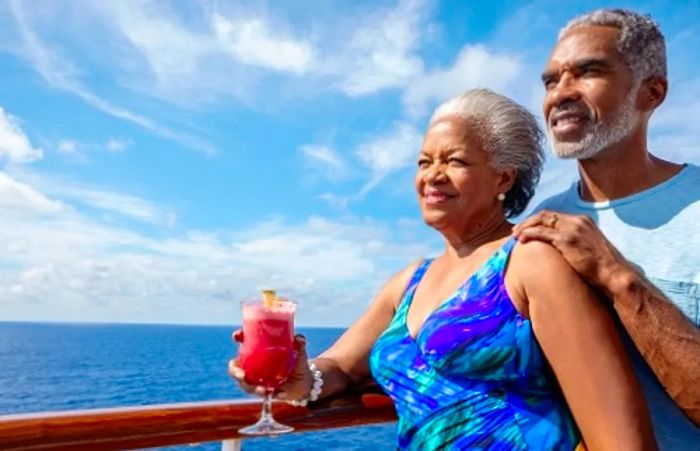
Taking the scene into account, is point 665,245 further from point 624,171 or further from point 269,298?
point 269,298

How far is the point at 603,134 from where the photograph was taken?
225 centimetres

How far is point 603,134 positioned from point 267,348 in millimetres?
1313

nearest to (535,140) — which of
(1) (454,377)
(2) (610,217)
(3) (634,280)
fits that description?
(2) (610,217)

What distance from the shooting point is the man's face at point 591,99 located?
226 centimetres

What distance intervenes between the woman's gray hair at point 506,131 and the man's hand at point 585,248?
1.31ft

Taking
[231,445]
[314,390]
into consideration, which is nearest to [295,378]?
[314,390]

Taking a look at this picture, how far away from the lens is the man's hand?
1.80 metres

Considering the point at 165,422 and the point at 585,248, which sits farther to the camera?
the point at 165,422

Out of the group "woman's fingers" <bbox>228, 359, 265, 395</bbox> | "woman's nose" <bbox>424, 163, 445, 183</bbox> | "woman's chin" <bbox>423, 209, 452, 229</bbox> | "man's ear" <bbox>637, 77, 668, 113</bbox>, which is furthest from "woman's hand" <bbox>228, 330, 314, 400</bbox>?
"man's ear" <bbox>637, 77, 668, 113</bbox>

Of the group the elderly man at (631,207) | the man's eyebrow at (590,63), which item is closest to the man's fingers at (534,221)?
the elderly man at (631,207)

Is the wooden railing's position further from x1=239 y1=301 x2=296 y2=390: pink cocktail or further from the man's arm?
the man's arm

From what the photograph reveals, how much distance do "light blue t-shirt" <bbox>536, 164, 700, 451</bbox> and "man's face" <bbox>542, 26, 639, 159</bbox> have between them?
0.71 feet

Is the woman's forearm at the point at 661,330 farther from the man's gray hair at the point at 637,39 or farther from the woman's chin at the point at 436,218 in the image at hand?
the man's gray hair at the point at 637,39

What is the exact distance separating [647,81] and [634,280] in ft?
2.92
